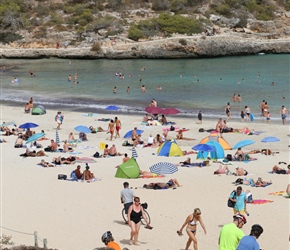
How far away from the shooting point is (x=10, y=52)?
231ft

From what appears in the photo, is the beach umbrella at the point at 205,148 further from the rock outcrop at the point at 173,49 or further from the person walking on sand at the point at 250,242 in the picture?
the rock outcrop at the point at 173,49

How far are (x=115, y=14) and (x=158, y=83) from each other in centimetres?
3392

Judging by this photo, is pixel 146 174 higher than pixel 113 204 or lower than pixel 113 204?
higher

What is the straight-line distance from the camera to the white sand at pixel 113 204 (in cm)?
1261

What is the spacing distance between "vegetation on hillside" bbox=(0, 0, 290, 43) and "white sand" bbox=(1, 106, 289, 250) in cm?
5408

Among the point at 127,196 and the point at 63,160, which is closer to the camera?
the point at 127,196

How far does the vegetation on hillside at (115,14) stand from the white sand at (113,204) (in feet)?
177

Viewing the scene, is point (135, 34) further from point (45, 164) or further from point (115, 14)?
point (45, 164)

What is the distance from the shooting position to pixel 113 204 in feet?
49.4

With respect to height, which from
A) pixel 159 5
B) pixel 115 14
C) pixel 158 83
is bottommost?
pixel 158 83

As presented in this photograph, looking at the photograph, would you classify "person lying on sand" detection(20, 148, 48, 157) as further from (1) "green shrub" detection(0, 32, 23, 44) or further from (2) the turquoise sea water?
(1) "green shrub" detection(0, 32, 23, 44)

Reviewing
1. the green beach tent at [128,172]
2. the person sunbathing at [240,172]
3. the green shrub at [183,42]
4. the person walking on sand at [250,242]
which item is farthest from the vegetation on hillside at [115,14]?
the person walking on sand at [250,242]

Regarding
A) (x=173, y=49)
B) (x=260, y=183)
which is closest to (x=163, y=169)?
(x=260, y=183)

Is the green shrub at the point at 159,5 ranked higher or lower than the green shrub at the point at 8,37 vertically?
higher
